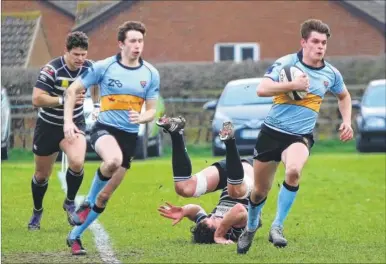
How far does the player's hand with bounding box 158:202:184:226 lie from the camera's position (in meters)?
13.1

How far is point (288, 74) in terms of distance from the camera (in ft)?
39.2

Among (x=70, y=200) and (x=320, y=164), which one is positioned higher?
(x=70, y=200)

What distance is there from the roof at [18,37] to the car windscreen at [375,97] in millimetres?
12255

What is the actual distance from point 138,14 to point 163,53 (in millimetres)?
1666

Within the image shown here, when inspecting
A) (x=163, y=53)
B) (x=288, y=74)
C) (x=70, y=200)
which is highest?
(x=288, y=74)

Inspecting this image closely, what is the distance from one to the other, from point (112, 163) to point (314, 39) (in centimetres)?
215

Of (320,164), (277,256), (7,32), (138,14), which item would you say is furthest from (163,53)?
(277,256)

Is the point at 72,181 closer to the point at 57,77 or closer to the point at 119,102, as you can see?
the point at 57,77

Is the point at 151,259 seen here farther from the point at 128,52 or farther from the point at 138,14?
the point at 138,14

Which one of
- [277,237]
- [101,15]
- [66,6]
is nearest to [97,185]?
[277,237]

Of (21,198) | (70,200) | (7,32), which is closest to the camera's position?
(70,200)

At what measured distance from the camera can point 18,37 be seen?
41.9 metres

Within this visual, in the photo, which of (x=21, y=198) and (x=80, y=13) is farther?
(x=80, y=13)

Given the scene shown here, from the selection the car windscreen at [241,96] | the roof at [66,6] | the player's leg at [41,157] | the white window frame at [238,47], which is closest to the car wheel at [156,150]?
the car windscreen at [241,96]
